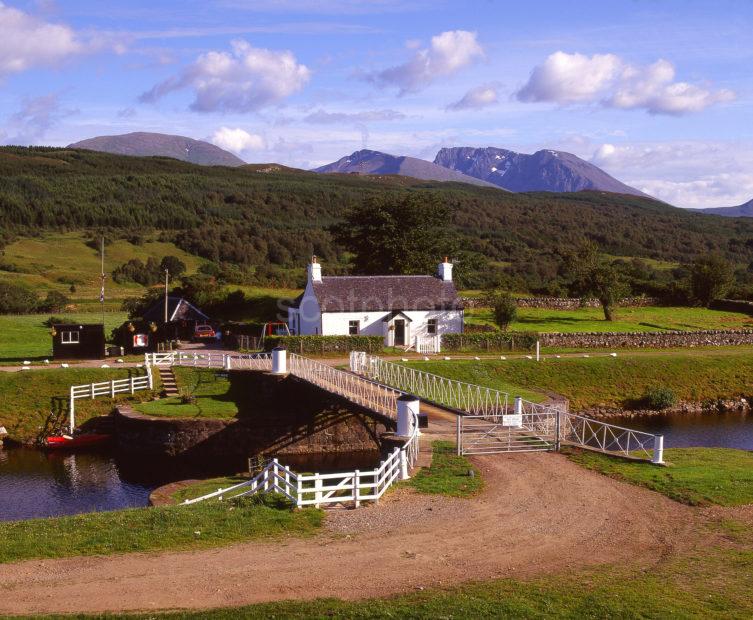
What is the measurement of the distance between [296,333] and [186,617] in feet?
140

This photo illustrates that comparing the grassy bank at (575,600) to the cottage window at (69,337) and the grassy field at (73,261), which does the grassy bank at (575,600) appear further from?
the grassy field at (73,261)

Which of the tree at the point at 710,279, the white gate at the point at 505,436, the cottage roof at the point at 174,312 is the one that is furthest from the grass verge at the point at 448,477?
the tree at the point at 710,279

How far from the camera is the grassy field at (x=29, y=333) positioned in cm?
4975

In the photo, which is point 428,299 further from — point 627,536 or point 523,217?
point 523,217

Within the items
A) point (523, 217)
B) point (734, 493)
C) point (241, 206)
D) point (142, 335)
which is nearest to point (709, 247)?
point (523, 217)

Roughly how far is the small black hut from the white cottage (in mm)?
12927

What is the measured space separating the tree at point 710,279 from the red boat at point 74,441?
2307 inches

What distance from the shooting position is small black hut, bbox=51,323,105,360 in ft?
149

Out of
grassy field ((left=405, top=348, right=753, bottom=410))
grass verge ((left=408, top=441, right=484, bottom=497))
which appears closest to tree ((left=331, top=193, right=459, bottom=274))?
grassy field ((left=405, top=348, right=753, bottom=410))

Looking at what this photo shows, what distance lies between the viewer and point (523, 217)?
6919 inches

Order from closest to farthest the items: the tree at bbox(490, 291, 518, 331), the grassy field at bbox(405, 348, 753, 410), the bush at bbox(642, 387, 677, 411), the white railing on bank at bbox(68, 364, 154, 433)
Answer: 1. the white railing on bank at bbox(68, 364, 154, 433)
2. the grassy field at bbox(405, 348, 753, 410)
3. the bush at bbox(642, 387, 677, 411)
4. the tree at bbox(490, 291, 518, 331)

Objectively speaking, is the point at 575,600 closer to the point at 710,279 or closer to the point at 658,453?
the point at 658,453

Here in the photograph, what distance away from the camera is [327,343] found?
48094 millimetres

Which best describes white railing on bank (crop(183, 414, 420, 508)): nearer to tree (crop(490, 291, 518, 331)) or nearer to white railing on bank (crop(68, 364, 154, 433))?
white railing on bank (crop(68, 364, 154, 433))
